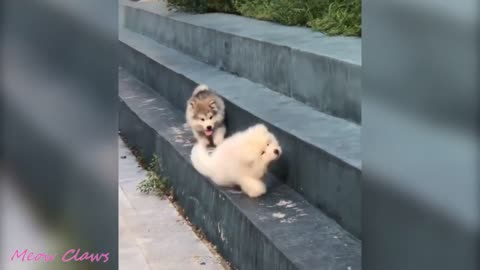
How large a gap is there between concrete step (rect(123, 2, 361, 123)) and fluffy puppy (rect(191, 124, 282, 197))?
513 mm

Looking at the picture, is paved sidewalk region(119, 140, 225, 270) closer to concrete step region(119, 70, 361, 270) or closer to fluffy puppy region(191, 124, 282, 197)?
concrete step region(119, 70, 361, 270)

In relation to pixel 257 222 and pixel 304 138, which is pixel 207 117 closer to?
pixel 304 138

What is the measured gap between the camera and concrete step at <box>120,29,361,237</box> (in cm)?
396

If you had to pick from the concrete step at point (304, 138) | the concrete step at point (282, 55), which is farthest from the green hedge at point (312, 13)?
the concrete step at point (304, 138)

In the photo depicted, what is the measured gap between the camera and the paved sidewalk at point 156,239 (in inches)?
189

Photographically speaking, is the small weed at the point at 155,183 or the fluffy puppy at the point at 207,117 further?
the small weed at the point at 155,183

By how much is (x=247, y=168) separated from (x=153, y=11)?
6876 millimetres

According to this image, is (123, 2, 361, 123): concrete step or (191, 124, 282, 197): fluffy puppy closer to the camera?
(191, 124, 282, 197): fluffy puppy

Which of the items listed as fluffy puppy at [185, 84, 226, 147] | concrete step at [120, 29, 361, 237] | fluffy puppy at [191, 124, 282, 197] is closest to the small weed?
fluffy puppy at [185, 84, 226, 147]

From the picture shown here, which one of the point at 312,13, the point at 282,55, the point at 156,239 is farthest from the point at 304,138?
the point at 312,13

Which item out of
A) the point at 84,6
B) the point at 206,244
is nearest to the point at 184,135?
the point at 206,244

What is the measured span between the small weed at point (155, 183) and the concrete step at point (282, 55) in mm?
963

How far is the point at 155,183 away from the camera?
→ 21.0 ft

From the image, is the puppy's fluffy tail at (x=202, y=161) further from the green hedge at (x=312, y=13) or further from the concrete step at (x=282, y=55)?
the green hedge at (x=312, y=13)
